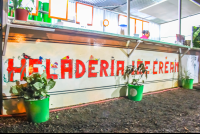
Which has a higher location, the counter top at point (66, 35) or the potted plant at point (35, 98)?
the counter top at point (66, 35)

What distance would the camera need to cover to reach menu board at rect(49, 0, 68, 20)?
12.3ft

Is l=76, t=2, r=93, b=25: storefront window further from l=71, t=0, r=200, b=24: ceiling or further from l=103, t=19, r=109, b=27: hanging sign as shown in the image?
l=103, t=19, r=109, b=27: hanging sign

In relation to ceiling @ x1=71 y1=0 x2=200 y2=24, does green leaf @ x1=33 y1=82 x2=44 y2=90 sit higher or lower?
lower

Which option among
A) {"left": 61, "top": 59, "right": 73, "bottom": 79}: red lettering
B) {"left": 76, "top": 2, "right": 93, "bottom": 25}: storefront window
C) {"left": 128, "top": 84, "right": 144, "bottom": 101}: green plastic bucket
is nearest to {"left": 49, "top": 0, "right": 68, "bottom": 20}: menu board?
{"left": 76, "top": 2, "right": 93, "bottom": 25}: storefront window

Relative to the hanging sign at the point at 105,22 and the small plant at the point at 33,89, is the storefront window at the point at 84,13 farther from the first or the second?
the small plant at the point at 33,89

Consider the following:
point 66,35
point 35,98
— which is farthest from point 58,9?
Answer: point 35,98

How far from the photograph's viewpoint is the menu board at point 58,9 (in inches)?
148

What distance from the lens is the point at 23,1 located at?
78.6 inches

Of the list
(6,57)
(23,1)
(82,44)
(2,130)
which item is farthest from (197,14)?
(2,130)

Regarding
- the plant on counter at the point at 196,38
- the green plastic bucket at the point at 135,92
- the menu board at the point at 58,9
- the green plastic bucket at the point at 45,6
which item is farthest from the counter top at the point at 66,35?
the plant on counter at the point at 196,38

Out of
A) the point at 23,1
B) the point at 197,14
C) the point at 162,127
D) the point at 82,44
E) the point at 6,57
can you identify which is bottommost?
the point at 162,127

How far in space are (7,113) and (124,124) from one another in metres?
1.67

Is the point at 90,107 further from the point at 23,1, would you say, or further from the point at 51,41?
the point at 23,1

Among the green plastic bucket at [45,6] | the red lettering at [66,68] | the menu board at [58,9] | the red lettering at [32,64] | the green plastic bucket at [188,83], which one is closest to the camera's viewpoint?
the red lettering at [32,64]
